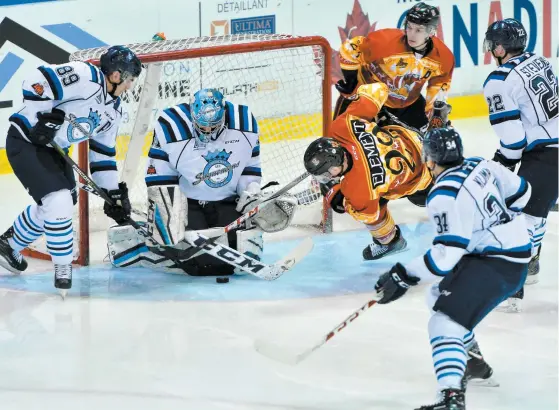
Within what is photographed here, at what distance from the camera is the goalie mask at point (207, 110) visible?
4820mm

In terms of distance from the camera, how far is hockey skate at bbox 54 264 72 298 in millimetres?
4832

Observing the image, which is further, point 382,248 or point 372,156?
point 382,248

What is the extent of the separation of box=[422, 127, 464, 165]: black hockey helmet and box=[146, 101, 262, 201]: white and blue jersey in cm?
164

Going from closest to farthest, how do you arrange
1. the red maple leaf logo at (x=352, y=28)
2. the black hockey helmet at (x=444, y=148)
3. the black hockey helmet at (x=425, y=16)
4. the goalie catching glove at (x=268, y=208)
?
the black hockey helmet at (x=444, y=148)
the goalie catching glove at (x=268, y=208)
the black hockey helmet at (x=425, y=16)
the red maple leaf logo at (x=352, y=28)

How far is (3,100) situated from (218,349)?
9.27ft

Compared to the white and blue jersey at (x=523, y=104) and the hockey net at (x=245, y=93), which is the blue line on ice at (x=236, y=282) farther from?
the white and blue jersey at (x=523, y=104)

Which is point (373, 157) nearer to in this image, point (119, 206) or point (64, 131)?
point (119, 206)

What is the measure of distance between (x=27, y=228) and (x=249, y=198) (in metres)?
0.91

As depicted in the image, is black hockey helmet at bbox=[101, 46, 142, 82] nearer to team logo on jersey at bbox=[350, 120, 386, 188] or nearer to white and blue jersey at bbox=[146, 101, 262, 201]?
white and blue jersey at bbox=[146, 101, 262, 201]

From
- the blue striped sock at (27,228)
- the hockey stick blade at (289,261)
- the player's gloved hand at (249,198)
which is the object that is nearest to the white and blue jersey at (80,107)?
the blue striped sock at (27,228)

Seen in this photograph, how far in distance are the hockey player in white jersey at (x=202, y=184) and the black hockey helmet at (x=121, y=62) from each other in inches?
11.5

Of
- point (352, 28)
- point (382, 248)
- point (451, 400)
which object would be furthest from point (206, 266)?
point (352, 28)

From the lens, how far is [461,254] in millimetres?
3408

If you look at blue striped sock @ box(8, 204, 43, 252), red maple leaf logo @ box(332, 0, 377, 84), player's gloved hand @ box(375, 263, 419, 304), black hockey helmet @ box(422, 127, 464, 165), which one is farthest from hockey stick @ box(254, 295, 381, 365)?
red maple leaf logo @ box(332, 0, 377, 84)
